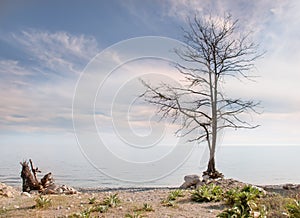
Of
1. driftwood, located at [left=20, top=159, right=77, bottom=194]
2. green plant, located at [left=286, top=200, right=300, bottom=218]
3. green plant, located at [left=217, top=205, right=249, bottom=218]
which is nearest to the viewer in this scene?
green plant, located at [left=286, top=200, right=300, bottom=218]

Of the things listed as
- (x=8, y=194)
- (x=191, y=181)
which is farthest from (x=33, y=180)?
(x=191, y=181)

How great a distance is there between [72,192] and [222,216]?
19.2ft

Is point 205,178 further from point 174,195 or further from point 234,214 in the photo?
point 234,214

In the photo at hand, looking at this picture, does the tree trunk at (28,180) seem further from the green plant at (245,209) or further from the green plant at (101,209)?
the green plant at (245,209)

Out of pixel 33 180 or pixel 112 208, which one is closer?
pixel 112 208

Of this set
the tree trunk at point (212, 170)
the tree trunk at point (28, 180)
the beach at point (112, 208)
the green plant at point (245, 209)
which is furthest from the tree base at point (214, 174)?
the tree trunk at point (28, 180)

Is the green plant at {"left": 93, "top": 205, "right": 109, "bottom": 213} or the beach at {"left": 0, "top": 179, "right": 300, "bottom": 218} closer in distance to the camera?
the beach at {"left": 0, "top": 179, "right": 300, "bottom": 218}

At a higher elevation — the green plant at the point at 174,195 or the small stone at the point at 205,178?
the small stone at the point at 205,178

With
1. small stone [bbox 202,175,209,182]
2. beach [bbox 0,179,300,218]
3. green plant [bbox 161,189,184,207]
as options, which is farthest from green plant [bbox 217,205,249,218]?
small stone [bbox 202,175,209,182]

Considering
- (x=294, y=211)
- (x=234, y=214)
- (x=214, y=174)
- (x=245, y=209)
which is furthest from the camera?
(x=214, y=174)

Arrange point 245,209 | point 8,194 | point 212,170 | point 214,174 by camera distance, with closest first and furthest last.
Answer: point 245,209, point 8,194, point 214,174, point 212,170

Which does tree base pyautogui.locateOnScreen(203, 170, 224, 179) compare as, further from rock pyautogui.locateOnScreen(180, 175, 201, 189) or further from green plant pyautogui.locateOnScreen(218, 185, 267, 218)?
green plant pyautogui.locateOnScreen(218, 185, 267, 218)

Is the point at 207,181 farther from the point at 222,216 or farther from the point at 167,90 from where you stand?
the point at 222,216

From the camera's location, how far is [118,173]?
11.4m
